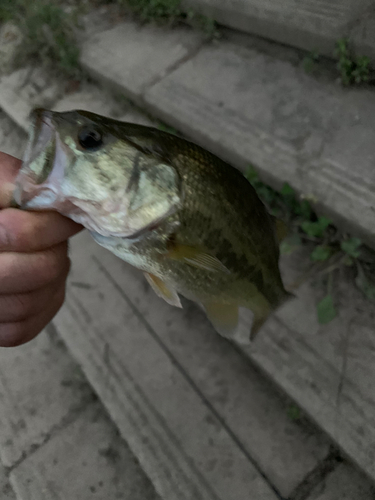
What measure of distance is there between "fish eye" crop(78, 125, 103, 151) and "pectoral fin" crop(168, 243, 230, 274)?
10.9 inches

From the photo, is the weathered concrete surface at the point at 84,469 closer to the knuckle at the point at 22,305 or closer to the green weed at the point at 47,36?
the knuckle at the point at 22,305

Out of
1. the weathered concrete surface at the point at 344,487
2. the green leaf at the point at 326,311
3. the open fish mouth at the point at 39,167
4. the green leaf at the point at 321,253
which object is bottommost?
the weathered concrete surface at the point at 344,487

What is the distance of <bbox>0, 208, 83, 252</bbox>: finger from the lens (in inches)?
29.9

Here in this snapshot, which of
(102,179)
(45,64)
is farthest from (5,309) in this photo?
(45,64)

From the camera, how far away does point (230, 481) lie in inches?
54.8

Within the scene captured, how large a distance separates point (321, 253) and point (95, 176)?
3.49 ft

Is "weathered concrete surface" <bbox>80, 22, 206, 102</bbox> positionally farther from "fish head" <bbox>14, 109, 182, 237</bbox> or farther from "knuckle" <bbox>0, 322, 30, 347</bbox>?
"knuckle" <bbox>0, 322, 30, 347</bbox>

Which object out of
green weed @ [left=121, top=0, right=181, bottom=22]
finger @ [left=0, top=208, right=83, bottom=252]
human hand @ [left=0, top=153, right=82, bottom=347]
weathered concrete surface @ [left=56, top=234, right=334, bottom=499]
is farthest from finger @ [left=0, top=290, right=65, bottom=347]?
green weed @ [left=121, top=0, right=181, bottom=22]

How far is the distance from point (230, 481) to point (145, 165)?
3.98ft

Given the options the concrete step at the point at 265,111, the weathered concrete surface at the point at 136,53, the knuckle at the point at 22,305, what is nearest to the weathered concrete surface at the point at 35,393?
the knuckle at the point at 22,305

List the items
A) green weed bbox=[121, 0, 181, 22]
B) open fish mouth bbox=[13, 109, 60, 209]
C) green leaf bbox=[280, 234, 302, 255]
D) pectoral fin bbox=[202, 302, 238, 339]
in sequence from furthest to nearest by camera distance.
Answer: green weed bbox=[121, 0, 181, 22], green leaf bbox=[280, 234, 302, 255], pectoral fin bbox=[202, 302, 238, 339], open fish mouth bbox=[13, 109, 60, 209]

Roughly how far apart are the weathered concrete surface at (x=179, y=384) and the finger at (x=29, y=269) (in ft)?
3.08

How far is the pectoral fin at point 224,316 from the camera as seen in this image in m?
1.11

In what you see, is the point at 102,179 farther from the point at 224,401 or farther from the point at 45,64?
the point at 45,64
